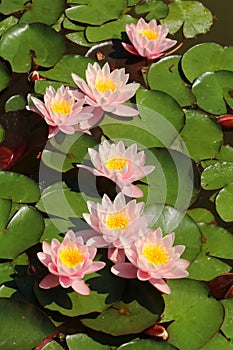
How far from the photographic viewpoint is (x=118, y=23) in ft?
8.59

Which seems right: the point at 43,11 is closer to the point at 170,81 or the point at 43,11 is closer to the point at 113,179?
the point at 170,81

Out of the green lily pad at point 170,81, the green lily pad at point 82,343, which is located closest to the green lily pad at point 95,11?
the green lily pad at point 170,81

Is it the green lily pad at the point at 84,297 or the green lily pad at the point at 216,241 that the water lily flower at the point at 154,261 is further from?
the green lily pad at the point at 216,241

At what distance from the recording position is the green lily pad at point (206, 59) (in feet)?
8.02

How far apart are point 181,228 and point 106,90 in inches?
24.3

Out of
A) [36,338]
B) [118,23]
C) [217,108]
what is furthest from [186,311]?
[118,23]

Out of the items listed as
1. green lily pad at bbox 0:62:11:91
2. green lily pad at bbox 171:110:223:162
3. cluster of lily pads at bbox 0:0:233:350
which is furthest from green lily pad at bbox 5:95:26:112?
green lily pad at bbox 171:110:223:162

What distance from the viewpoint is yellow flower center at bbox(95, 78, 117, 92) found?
6.90ft

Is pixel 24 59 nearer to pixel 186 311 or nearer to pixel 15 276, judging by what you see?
pixel 15 276

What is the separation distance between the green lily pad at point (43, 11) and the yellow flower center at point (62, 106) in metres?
0.69

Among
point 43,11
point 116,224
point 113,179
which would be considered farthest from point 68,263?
point 43,11

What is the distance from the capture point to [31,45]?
2.38 m

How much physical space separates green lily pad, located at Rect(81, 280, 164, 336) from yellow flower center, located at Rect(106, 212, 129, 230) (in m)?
0.18

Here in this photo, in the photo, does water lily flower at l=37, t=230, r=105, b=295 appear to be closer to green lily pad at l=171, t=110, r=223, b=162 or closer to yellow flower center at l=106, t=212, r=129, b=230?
yellow flower center at l=106, t=212, r=129, b=230
